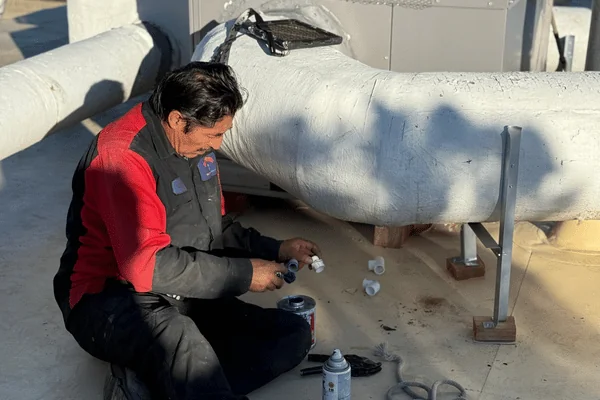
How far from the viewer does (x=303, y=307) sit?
10.4 feet

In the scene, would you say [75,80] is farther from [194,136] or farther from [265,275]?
[265,275]

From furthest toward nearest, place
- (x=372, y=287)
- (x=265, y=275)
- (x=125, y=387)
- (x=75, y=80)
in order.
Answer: (x=75, y=80) → (x=372, y=287) → (x=265, y=275) → (x=125, y=387)

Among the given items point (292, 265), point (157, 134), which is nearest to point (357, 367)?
point (292, 265)

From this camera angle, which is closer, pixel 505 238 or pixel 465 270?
pixel 505 238

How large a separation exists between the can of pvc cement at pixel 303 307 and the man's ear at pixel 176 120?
2.85 feet

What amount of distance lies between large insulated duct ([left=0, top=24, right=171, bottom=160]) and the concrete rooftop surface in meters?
0.58

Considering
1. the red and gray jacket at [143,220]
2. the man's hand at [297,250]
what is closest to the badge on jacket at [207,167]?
the red and gray jacket at [143,220]

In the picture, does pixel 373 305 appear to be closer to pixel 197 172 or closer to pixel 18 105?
pixel 197 172

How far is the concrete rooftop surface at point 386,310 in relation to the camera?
3.01m

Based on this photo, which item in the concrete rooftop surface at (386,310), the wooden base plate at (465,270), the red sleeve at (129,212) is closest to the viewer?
the red sleeve at (129,212)

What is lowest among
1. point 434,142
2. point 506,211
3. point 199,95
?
point 506,211

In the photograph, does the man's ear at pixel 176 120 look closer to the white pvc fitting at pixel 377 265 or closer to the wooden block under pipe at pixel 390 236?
the white pvc fitting at pixel 377 265

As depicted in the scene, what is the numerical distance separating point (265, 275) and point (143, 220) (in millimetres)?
467

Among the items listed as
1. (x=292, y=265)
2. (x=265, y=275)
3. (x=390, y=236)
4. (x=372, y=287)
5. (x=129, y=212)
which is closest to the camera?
(x=129, y=212)
